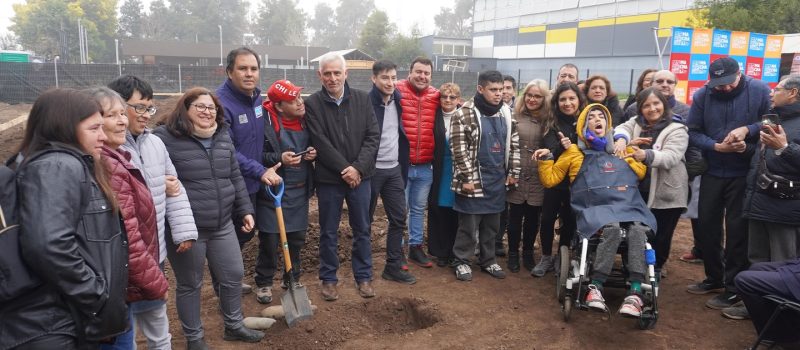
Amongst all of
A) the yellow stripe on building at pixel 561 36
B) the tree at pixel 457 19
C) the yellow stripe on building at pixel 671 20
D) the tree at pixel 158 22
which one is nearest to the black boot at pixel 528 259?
the yellow stripe on building at pixel 671 20

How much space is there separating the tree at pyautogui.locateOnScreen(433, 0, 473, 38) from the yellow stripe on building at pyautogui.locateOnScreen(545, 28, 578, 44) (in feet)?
178

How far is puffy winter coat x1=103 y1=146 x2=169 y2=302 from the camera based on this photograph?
2.33 m

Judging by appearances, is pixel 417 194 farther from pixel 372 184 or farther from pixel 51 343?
pixel 51 343

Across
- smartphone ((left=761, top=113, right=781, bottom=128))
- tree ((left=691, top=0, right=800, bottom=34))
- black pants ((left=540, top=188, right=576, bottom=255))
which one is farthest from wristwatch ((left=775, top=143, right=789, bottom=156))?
tree ((left=691, top=0, right=800, bottom=34))

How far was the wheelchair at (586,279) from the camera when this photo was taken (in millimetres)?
3688

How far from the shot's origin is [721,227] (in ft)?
14.4

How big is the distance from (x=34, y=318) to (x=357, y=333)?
2.26m

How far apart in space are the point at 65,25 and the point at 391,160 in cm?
6490

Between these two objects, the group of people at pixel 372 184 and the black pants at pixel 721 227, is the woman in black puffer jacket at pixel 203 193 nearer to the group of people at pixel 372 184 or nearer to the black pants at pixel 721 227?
the group of people at pixel 372 184

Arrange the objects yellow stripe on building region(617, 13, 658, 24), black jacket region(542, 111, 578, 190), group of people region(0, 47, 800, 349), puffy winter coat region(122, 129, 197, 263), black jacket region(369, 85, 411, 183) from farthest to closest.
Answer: yellow stripe on building region(617, 13, 658, 24), black jacket region(542, 111, 578, 190), black jacket region(369, 85, 411, 183), puffy winter coat region(122, 129, 197, 263), group of people region(0, 47, 800, 349)

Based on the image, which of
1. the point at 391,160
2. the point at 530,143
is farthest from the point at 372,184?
the point at 530,143

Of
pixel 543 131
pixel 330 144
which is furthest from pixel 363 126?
pixel 543 131

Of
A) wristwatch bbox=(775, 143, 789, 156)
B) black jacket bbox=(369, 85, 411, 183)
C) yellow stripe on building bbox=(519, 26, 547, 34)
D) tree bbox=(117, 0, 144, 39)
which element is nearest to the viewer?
wristwatch bbox=(775, 143, 789, 156)

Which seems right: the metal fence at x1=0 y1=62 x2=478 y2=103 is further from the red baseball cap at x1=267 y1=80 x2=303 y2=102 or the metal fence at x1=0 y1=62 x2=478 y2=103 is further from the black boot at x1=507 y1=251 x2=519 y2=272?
the red baseball cap at x1=267 y1=80 x2=303 y2=102
